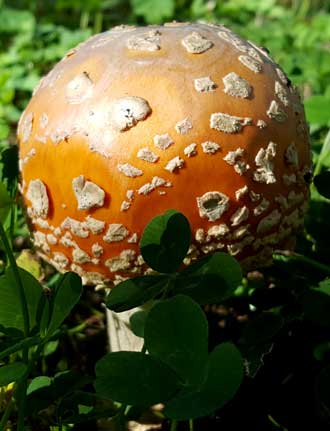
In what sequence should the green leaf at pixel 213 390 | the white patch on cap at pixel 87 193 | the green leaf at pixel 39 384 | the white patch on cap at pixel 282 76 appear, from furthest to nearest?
1. the white patch on cap at pixel 282 76
2. the white patch on cap at pixel 87 193
3. the green leaf at pixel 39 384
4. the green leaf at pixel 213 390

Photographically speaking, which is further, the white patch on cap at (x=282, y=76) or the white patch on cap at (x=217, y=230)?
the white patch on cap at (x=282, y=76)

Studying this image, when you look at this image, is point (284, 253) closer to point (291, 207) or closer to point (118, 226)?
point (291, 207)

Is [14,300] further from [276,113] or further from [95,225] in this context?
[276,113]

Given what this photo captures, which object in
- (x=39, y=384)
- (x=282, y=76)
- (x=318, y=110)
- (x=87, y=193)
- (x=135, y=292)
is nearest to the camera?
(x=135, y=292)

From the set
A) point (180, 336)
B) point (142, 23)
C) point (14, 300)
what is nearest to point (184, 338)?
point (180, 336)

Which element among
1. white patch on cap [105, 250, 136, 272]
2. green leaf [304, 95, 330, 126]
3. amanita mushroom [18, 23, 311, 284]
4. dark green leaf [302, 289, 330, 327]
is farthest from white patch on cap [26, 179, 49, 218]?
green leaf [304, 95, 330, 126]

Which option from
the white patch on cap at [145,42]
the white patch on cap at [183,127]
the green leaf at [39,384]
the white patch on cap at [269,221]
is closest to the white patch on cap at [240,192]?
the white patch on cap at [269,221]

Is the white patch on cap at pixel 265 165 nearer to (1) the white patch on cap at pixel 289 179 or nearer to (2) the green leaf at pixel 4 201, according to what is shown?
(1) the white patch on cap at pixel 289 179
